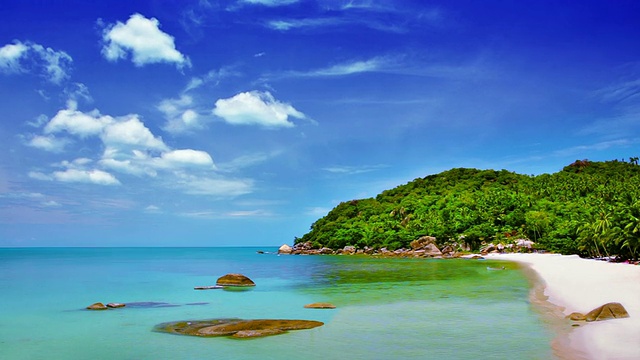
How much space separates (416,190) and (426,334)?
162237mm

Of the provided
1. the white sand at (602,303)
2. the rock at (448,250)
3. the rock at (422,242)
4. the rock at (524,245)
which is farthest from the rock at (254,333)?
the rock at (422,242)

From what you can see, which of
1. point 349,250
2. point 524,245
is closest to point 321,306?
point 524,245

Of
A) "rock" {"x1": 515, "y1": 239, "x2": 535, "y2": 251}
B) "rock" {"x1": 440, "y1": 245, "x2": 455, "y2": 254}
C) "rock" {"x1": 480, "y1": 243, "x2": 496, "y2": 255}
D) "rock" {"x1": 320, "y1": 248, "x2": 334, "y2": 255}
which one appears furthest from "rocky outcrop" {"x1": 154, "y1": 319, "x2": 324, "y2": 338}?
"rock" {"x1": 320, "y1": 248, "x2": 334, "y2": 255}

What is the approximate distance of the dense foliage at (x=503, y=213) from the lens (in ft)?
216

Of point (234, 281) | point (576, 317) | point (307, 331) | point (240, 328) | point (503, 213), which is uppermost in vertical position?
point (503, 213)

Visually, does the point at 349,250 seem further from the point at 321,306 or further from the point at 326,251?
the point at 321,306

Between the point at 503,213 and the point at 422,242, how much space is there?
23.3 metres

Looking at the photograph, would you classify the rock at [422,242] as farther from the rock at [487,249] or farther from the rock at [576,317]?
the rock at [576,317]

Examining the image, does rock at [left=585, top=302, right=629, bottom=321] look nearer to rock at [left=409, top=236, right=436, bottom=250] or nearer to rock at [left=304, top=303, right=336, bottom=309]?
rock at [left=304, top=303, right=336, bottom=309]

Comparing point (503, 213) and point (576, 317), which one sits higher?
point (503, 213)

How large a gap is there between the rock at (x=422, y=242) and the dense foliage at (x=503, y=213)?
11.8 feet

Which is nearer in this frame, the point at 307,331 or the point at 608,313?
the point at 608,313

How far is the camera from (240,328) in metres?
18.9

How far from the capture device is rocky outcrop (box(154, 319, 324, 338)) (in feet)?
60.3
